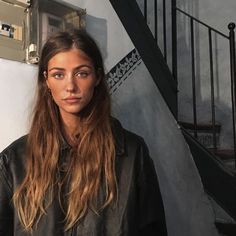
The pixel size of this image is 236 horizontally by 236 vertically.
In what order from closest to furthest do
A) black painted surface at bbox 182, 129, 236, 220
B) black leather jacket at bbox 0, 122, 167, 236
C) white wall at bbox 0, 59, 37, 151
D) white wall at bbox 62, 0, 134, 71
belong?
black leather jacket at bbox 0, 122, 167, 236 → white wall at bbox 0, 59, 37, 151 → white wall at bbox 62, 0, 134, 71 → black painted surface at bbox 182, 129, 236, 220

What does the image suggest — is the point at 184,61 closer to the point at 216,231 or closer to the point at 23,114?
the point at 216,231

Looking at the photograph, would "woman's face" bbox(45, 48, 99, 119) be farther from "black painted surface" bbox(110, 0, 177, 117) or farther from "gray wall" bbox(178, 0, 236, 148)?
"gray wall" bbox(178, 0, 236, 148)

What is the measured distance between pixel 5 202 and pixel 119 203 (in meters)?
0.36

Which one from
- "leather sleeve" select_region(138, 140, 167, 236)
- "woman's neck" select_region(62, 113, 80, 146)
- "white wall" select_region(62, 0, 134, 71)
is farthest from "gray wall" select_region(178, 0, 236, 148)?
"woman's neck" select_region(62, 113, 80, 146)

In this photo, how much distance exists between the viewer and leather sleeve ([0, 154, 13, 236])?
1.03 meters

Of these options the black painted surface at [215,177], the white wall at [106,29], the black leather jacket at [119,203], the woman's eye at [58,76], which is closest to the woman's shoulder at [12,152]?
the black leather jacket at [119,203]

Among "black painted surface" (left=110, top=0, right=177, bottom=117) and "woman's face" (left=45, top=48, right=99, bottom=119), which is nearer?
"woman's face" (left=45, top=48, right=99, bottom=119)

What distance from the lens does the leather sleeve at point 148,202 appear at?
1102 millimetres

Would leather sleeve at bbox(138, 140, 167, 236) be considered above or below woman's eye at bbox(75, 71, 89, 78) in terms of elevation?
below

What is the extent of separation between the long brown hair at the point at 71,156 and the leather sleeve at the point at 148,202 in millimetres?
104

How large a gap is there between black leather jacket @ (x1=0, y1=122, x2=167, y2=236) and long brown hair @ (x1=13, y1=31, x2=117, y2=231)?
0.02m

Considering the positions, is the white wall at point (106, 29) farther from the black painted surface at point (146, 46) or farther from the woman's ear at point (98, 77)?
the woman's ear at point (98, 77)

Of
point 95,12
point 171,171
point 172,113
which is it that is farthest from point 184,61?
point 95,12

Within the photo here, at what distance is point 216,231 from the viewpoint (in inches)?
94.7
